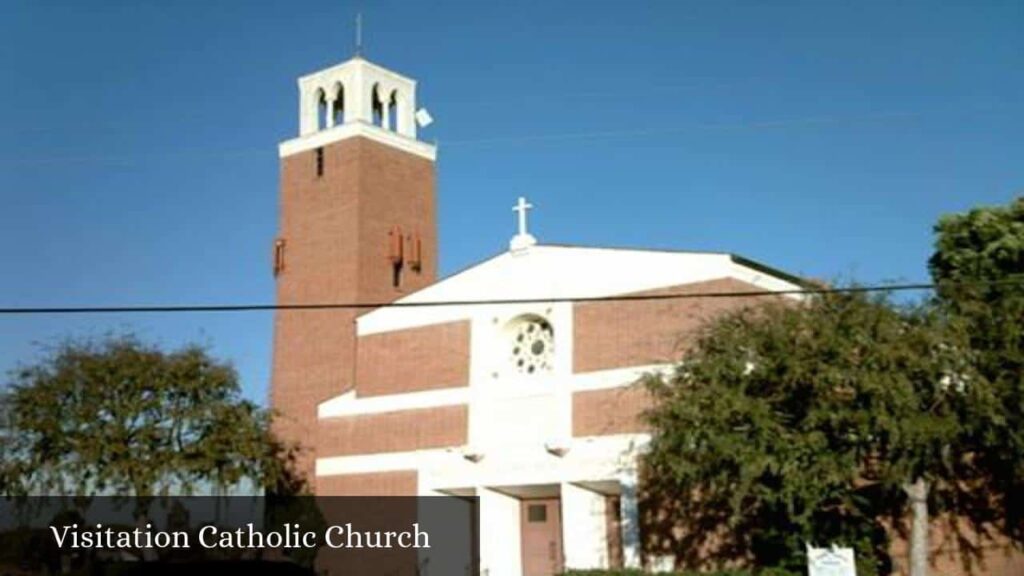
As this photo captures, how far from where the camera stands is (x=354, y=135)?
41812mm

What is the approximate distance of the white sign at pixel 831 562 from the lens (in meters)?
22.5

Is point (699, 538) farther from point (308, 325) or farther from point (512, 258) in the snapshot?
point (308, 325)

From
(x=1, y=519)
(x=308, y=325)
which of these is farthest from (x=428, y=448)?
(x=1, y=519)

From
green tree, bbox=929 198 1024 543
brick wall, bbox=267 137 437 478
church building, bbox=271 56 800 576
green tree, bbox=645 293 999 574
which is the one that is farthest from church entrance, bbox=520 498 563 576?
green tree, bbox=929 198 1024 543

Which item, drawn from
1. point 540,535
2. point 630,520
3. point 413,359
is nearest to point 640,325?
point 630,520

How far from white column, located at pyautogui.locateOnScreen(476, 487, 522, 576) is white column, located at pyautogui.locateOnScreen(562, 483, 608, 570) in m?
2.45

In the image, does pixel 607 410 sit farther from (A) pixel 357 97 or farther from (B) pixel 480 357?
(A) pixel 357 97

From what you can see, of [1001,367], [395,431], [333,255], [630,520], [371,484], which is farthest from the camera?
[333,255]

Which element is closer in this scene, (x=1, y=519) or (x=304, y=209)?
(x=1, y=519)

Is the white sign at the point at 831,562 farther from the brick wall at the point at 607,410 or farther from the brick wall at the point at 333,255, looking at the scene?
the brick wall at the point at 333,255

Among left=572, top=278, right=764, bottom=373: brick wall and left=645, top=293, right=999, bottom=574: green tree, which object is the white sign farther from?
left=572, top=278, right=764, bottom=373: brick wall

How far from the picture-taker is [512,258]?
35281 mm

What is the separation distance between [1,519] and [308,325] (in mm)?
11835

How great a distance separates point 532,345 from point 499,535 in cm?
511
